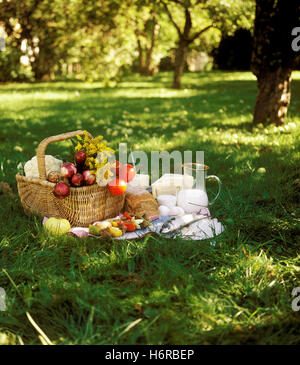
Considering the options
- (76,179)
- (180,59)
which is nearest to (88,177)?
(76,179)

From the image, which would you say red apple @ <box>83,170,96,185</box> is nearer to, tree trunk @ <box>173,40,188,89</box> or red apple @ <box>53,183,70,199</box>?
red apple @ <box>53,183,70,199</box>

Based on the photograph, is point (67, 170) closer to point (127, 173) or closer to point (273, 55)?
point (127, 173)

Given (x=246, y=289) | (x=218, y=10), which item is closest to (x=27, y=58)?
(x=218, y=10)

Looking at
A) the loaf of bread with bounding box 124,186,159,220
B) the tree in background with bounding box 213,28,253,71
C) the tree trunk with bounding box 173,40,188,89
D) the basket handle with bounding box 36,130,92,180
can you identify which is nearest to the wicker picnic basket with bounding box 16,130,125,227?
the basket handle with bounding box 36,130,92,180

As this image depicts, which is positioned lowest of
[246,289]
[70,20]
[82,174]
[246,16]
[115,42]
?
[246,289]

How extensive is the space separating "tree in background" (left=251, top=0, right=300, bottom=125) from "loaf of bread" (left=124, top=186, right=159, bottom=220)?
3.46 meters

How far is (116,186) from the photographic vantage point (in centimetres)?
268

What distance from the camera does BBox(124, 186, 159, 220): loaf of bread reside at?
281cm

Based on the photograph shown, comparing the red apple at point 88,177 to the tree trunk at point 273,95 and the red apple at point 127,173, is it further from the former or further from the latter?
the tree trunk at point 273,95

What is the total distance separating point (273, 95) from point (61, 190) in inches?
163

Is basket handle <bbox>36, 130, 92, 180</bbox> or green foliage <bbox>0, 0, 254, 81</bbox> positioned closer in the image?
basket handle <bbox>36, 130, 92, 180</bbox>
